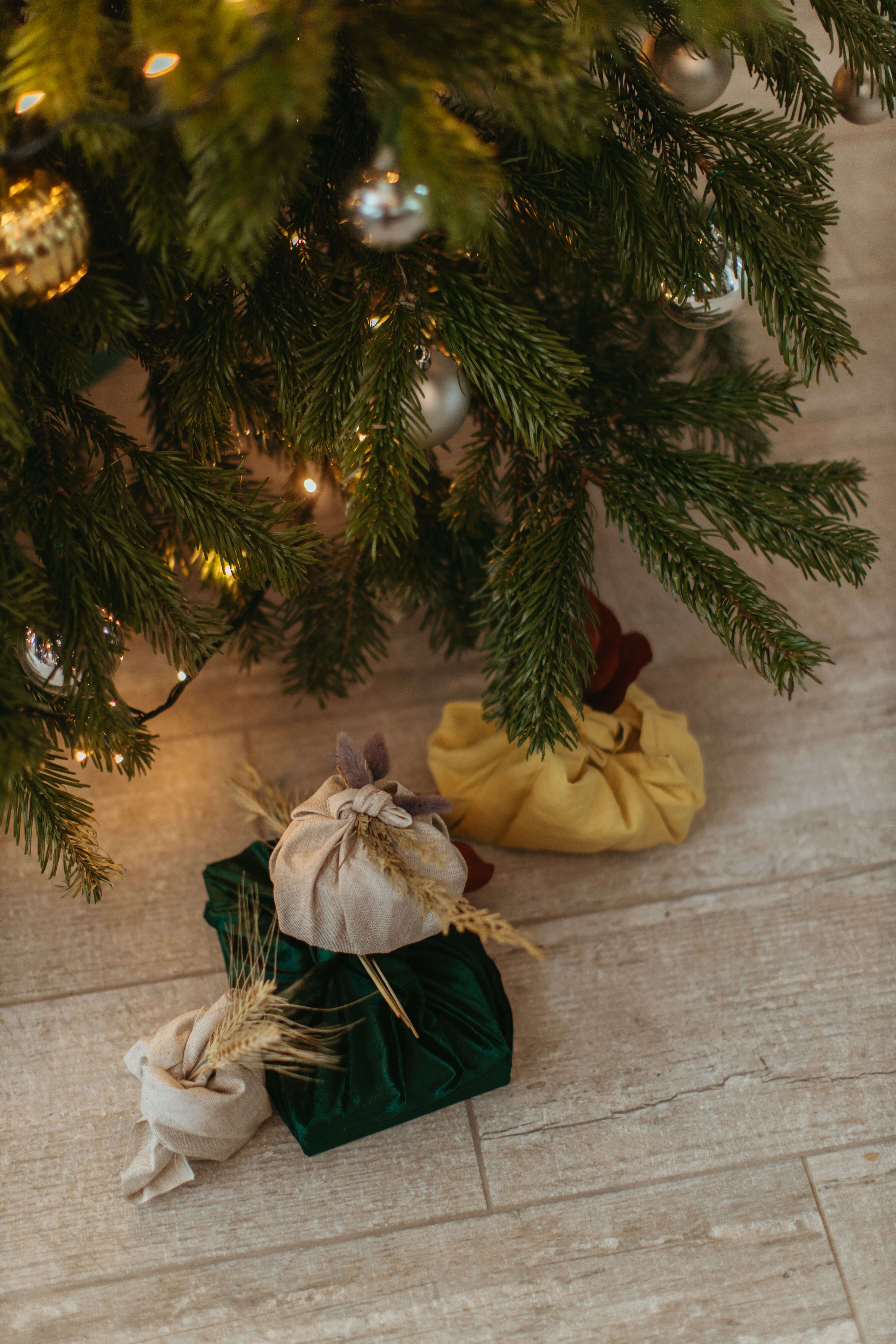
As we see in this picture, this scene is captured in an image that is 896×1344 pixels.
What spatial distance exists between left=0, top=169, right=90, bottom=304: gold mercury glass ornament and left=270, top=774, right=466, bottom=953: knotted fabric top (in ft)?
1.29

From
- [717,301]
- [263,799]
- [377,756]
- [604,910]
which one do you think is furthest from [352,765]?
[717,301]

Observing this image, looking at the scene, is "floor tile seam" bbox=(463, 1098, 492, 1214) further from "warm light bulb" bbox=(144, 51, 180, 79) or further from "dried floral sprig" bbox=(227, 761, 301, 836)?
"warm light bulb" bbox=(144, 51, 180, 79)

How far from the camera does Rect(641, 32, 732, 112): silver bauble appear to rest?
1.93ft

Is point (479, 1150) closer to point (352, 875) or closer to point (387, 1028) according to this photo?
point (387, 1028)

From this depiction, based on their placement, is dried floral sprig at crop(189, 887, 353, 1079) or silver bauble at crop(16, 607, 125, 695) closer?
silver bauble at crop(16, 607, 125, 695)

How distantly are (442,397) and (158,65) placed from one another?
0.24 m

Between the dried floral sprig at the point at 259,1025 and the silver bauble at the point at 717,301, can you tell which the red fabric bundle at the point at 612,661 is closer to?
the silver bauble at the point at 717,301

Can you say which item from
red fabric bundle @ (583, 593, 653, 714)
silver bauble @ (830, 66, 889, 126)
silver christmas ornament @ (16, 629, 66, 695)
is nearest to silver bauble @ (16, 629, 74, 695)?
silver christmas ornament @ (16, 629, 66, 695)

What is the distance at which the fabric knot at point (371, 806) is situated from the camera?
0.68 metres

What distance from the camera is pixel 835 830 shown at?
92cm

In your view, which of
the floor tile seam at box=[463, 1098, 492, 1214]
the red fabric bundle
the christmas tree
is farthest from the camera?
the red fabric bundle

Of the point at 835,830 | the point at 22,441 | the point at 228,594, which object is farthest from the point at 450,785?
the point at 22,441

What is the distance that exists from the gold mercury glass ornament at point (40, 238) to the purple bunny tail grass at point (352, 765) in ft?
1.22

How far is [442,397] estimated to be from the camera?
59cm
